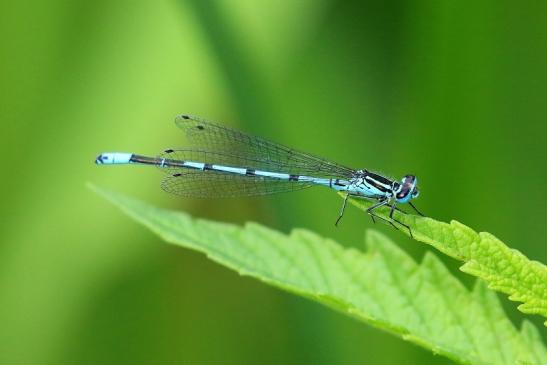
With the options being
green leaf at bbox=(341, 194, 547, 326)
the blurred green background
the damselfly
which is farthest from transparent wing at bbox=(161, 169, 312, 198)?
green leaf at bbox=(341, 194, 547, 326)

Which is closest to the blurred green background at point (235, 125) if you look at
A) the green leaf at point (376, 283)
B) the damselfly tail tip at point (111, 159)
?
the damselfly tail tip at point (111, 159)

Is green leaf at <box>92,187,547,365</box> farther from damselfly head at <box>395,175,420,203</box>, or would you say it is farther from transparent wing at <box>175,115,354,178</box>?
transparent wing at <box>175,115,354,178</box>

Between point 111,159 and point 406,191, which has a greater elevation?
point 406,191

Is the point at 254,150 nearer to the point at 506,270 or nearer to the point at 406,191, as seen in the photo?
the point at 406,191

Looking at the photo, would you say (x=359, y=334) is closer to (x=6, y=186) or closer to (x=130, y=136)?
(x=130, y=136)

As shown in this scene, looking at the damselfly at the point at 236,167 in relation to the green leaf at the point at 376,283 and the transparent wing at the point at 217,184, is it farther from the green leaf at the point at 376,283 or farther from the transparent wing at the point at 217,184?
the green leaf at the point at 376,283

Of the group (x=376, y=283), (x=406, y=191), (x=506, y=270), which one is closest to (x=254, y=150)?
(x=406, y=191)

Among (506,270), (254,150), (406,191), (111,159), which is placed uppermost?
(254,150)
